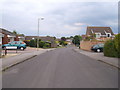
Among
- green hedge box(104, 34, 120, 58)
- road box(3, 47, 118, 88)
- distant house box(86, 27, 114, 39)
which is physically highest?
distant house box(86, 27, 114, 39)

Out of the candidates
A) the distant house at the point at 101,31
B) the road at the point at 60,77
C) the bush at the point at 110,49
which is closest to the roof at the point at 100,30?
the distant house at the point at 101,31

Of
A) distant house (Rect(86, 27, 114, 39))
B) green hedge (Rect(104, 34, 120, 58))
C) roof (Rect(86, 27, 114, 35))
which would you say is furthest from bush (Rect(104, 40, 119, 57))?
roof (Rect(86, 27, 114, 35))

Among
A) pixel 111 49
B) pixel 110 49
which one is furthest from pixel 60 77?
pixel 110 49

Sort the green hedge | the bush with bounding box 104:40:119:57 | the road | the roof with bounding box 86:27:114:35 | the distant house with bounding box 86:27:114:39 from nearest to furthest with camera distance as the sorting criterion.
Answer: the road < the green hedge < the bush with bounding box 104:40:119:57 < the distant house with bounding box 86:27:114:39 < the roof with bounding box 86:27:114:35

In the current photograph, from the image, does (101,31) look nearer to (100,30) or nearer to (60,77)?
(100,30)

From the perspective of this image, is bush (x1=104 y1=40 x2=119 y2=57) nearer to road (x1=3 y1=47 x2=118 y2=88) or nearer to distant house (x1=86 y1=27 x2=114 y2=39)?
road (x1=3 y1=47 x2=118 y2=88)

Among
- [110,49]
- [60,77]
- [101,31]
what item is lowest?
[60,77]

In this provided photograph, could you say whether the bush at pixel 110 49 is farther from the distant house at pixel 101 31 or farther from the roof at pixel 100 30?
the roof at pixel 100 30

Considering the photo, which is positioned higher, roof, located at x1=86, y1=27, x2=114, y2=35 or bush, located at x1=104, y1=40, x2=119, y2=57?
roof, located at x1=86, y1=27, x2=114, y2=35

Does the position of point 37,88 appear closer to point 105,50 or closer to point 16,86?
point 16,86

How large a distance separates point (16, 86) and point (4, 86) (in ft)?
1.60

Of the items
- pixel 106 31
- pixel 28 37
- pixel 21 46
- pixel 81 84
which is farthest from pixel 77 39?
pixel 81 84

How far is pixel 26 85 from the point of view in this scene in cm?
667

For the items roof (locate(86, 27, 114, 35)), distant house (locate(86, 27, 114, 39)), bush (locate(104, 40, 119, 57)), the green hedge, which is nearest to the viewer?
the green hedge
